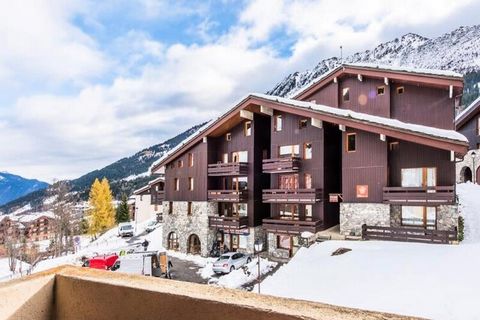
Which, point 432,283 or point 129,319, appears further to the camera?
point 432,283

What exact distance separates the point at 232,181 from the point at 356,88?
11578mm

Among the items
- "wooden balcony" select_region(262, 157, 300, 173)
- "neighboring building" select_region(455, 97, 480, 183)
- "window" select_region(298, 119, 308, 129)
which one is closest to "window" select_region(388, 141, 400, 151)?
"window" select_region(298, 119, 308, 129)

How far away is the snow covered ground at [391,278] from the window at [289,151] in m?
7.08

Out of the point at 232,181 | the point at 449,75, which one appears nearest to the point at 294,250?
the point at 232,181

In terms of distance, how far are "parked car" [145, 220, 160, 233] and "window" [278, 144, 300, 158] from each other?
81.5 ft

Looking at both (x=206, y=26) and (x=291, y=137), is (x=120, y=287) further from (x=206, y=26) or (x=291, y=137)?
(x=291, y=137)

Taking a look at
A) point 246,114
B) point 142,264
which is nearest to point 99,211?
point 246,114

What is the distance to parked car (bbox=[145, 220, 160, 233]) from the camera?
140 feet

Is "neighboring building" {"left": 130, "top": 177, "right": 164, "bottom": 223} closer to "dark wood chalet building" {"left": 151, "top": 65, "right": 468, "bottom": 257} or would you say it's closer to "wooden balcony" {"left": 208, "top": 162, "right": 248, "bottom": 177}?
"dark wood chalet building" {"left": 151, "top": 65, "right": 468, "bottom": 257}

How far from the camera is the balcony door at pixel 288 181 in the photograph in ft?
74.8

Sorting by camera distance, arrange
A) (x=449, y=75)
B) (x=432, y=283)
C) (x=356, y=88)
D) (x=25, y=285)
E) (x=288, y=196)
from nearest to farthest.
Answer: (x=25, y=285), (x=432, y=283), (x=449, y=75), (x=288, y=196), (x=356, y=88)

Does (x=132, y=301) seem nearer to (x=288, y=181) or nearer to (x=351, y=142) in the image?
(x=351, y=142)

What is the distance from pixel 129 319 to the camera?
5.83 ft

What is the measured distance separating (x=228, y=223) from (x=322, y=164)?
26.9 ft
